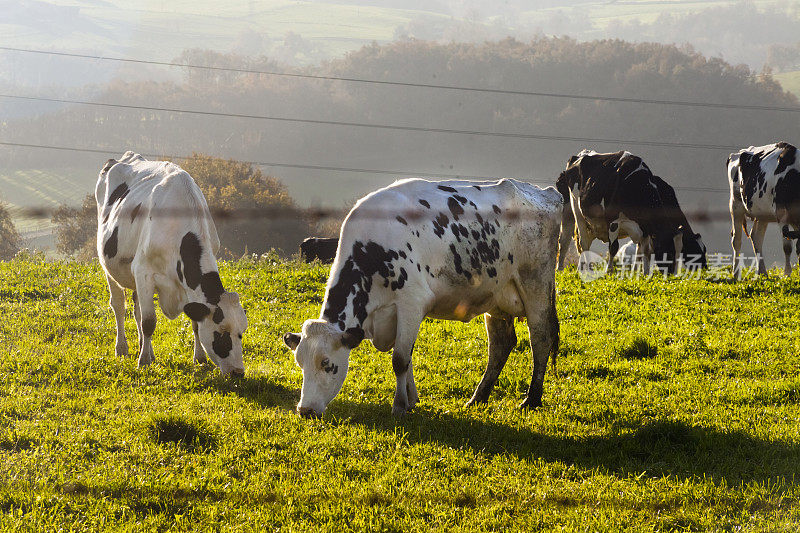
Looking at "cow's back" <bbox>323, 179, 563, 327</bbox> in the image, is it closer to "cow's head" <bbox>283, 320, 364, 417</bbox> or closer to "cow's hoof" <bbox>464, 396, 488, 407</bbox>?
"cow's head" <bbox>283, 320, 364, 417</bbox>

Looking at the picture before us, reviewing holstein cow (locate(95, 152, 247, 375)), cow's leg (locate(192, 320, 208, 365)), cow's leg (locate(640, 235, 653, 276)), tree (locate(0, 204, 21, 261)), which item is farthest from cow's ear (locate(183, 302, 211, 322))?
tree (locate(0, 204, 21, 261))

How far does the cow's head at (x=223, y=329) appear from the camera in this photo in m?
9.48

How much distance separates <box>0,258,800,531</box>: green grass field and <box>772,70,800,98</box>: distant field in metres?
107

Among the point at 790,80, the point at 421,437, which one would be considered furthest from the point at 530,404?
the point at 790,80

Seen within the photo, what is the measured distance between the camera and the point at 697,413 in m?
8.29

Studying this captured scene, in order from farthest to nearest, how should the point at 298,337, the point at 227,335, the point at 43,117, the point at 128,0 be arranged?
the point at 128,0 → the point at 43,117 → the point at 227,335 → the point at 298,337

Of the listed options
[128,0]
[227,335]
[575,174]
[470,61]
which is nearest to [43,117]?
[470,61]

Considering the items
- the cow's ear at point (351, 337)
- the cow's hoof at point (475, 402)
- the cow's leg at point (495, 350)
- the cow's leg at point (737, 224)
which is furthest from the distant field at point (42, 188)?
the cow's ear at point (351, 337)

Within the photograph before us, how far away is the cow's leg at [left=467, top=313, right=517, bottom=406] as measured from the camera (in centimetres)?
896

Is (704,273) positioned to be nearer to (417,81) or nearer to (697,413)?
(697,413)

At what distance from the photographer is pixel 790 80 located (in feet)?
371

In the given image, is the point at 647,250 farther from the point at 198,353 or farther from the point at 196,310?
the point at 196,310

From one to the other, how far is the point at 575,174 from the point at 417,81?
6931 centimetres

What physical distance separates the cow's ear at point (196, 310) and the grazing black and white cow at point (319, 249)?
1097 cm
